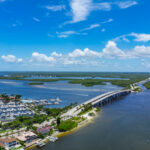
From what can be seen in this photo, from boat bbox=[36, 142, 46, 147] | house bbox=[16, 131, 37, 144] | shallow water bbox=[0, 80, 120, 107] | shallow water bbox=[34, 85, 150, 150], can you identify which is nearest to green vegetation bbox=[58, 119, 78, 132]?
shallow water bbox=[34, 85, 150, 150]

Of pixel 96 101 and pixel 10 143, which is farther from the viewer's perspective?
pixel 96 101

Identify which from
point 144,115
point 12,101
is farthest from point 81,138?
point 12,101

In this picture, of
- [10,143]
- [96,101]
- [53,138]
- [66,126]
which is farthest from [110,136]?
[96,101]

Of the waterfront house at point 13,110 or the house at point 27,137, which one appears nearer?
the house at point 27,137

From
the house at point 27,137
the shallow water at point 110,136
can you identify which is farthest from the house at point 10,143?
the shallow water at point 110,136

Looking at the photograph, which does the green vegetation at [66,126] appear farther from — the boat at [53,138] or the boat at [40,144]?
the boat at [40,144]

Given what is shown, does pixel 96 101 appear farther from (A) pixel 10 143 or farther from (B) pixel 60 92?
(A) pixel 10 143

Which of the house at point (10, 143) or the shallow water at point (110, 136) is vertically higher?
the house at point (10, 143)

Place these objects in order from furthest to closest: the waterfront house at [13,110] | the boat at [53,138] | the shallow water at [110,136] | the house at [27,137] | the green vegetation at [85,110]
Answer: the waterfront house at [13,110]
the green vegetation at [85,110]
the boat at [53,138]
the house at [27,137]
the shallow water at [110,136]

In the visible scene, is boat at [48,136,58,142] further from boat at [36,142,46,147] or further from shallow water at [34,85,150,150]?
boat at [36,142,46,147]

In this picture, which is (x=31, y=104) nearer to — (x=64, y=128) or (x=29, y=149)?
(x=64, y=128)

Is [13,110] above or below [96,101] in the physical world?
below

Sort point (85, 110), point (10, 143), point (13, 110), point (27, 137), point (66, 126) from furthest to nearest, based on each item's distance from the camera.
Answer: point (13, 110) < point (85, 110) < point (66, 126) < point (27, 137) < point (10, 143)
